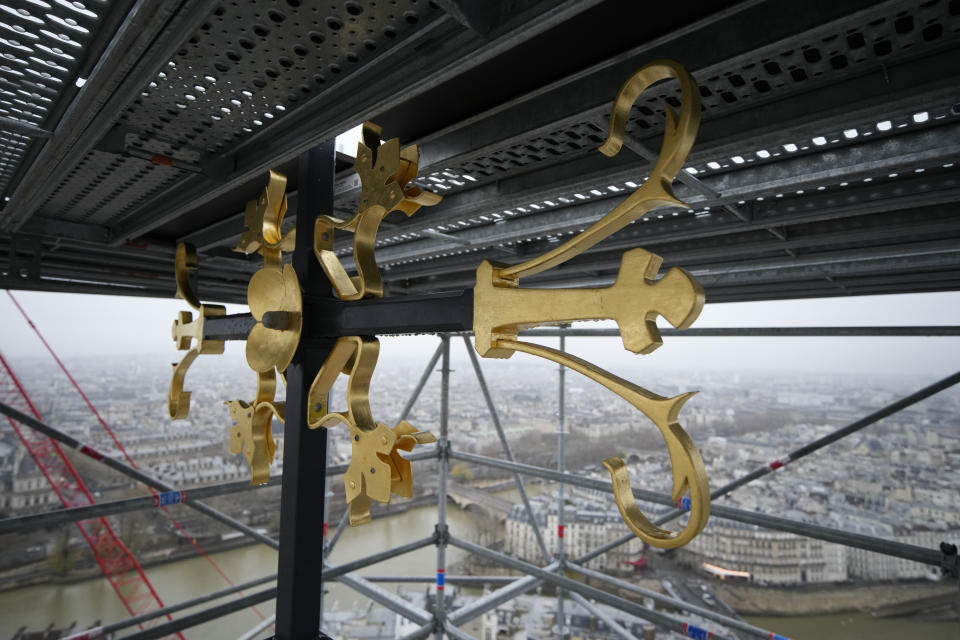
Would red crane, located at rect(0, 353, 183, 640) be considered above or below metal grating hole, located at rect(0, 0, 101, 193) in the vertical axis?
below

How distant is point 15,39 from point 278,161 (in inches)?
11.2

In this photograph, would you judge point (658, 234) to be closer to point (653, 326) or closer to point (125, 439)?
point (653, 326)

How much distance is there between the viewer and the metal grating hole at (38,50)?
0.49 m

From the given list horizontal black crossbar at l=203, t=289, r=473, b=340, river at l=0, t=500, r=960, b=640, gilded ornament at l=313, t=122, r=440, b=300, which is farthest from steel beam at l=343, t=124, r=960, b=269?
river at l=0, t=500, r=960, b=640

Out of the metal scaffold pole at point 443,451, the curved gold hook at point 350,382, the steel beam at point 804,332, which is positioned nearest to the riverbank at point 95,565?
the metal scaffold pole at point 443,451

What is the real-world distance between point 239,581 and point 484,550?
143 centimetres

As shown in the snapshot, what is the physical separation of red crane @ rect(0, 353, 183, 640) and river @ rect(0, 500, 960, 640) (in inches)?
2.5

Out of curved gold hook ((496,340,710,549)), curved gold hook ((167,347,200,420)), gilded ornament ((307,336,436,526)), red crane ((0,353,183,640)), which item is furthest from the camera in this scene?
red crane ((0,353,183,640))

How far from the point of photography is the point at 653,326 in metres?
0.35

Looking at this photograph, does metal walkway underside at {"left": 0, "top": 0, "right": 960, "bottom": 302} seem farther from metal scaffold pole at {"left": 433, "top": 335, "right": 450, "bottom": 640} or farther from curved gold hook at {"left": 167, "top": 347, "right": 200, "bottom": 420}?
metal scaffold pole at {"left": 433, "top": 335, "right": 450, "bottom": 640}

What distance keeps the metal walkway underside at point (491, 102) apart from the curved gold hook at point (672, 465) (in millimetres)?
292

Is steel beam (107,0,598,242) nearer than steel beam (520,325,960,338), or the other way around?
steel beam (107,0,598,242)

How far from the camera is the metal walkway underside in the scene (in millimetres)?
498

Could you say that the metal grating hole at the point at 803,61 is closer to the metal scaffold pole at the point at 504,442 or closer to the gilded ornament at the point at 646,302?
the gilded ornament at the point at 646,302
